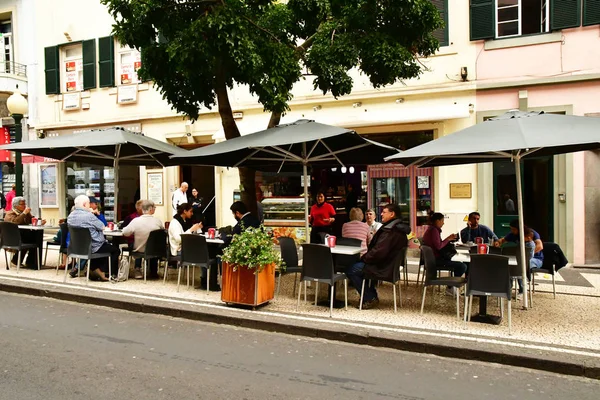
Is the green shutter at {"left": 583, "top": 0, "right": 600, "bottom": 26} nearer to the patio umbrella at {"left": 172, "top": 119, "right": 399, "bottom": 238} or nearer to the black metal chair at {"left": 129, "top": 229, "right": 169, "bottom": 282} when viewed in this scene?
the patio umbrella at {"left": 172, "top": 119, "right": 399, "bottom": 238}

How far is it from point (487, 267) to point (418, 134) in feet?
22.2

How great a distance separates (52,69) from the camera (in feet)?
54.2

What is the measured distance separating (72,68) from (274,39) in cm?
1110

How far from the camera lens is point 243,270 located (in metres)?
6.62

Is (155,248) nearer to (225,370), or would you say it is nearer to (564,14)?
(225,370)

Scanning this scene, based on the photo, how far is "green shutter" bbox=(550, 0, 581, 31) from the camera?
10.4m

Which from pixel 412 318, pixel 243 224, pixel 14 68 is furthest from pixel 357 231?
pixel 14 68

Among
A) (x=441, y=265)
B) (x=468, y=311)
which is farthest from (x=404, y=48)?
(x=468, y=311)

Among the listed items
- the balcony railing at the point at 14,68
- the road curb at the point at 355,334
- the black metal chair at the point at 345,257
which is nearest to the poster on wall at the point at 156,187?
the balcony railing at the point at 14,68

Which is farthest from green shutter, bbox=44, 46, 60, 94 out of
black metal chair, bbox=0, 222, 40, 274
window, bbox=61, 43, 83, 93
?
black metal chair, bbox=0, 222, 40, 274

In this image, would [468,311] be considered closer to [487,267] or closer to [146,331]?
[487,267]

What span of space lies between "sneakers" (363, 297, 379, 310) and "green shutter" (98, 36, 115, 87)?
39.6 feet

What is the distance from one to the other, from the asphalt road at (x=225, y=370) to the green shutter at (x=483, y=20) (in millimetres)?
8544

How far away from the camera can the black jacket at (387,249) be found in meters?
6.49
